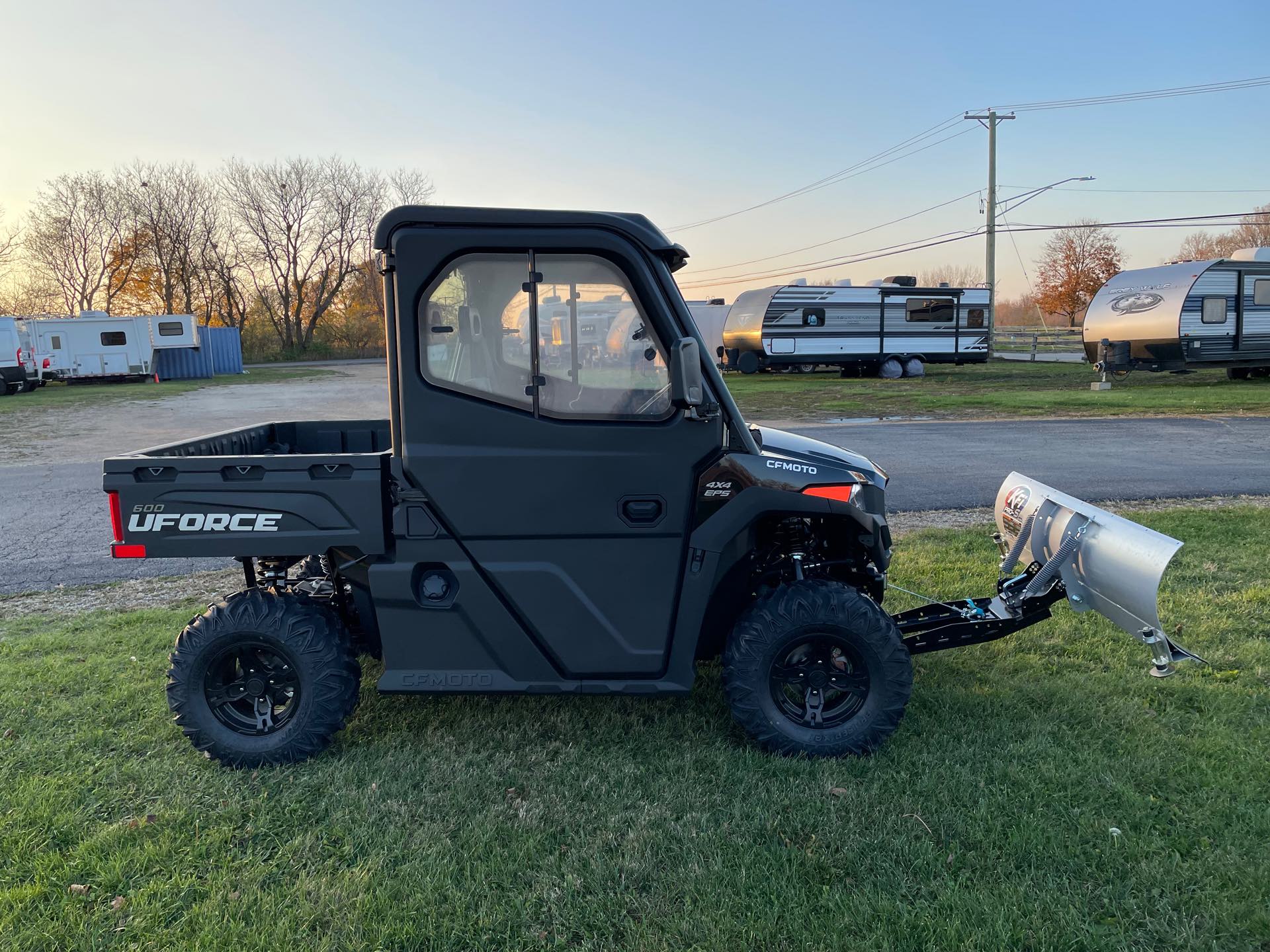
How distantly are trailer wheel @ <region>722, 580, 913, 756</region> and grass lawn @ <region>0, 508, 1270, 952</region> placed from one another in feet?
0.45

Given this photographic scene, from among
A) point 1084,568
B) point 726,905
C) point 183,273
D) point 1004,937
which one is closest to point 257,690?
point 726,905

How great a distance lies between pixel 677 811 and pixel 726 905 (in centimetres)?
60

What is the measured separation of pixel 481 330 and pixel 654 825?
210cm

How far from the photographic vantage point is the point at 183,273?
58.0 metres

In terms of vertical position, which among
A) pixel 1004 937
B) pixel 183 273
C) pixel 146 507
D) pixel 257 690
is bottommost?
pixel 1004 937

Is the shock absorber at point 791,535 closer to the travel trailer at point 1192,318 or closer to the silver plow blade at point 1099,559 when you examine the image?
the silver plow blade at point 1099,559

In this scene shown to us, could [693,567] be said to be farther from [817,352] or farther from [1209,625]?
[817,352]

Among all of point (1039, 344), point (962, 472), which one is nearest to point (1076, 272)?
point (1039, 344)

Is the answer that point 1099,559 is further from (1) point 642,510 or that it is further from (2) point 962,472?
(2) point 962,472

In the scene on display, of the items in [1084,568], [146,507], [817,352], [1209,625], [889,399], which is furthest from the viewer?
[817,352]

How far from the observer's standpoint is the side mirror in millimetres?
3475

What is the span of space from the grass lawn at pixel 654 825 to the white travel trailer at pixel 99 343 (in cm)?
3439

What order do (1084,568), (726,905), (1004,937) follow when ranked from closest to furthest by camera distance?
1. (1004,937)
2. (726,905)
3. (1084,568)

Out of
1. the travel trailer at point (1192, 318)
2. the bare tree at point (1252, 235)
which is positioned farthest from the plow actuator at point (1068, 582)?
the bare tree at point (1252, 235)
